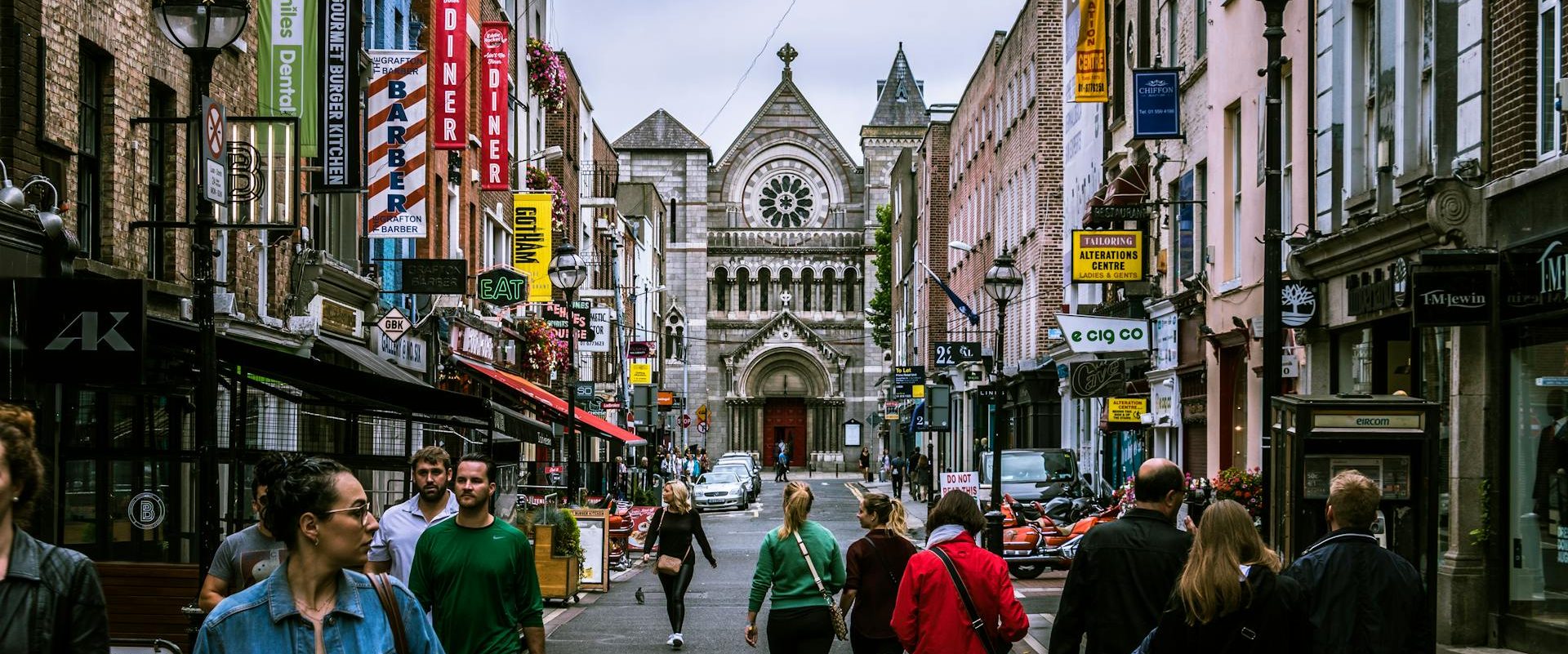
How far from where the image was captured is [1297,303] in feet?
59.5

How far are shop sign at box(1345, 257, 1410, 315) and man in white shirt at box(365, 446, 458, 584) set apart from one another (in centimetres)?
885

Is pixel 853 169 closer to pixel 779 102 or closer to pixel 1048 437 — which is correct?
pixel 779 102

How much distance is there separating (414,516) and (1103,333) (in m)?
20.6

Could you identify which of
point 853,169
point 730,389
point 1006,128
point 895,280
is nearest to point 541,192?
point 1006,128

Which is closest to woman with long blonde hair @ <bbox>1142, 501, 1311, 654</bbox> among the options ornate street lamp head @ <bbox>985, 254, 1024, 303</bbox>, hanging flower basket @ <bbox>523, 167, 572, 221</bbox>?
ornate street lamp head @ <bbox>985, 254, 1024, 303</bbox>

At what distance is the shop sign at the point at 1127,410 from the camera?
95.6 ft

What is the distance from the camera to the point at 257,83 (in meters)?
20.9

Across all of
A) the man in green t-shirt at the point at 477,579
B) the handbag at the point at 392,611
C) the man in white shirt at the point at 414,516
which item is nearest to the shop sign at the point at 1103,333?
the man in white shirt at the point at 414,516

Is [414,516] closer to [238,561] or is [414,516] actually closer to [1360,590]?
[238,561]

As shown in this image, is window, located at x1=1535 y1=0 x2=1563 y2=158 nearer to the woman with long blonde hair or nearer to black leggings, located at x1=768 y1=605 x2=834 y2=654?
black leggings, located at x1=768 y1=605 x2=834 y2=654

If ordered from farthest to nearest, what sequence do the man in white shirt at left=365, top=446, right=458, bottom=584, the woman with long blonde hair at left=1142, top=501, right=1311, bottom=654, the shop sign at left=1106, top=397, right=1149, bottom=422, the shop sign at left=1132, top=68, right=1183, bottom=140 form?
the shop sign at left=1106, top=397, right=1149, bottom=422
the shop sign at left=1132, top=68, right=1183, bottom=140
the man in white shirt at left=365, top=446, right=458, bottom=584
the woman with long blonde hair at left=1142, top=501, right=1311, bottom=654

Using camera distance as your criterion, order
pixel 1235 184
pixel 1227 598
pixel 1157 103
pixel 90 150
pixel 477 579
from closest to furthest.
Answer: pixel 1227 598 < pixel 477 579 < pixel 90 150 < pixel 1235 184 < pixel 1157 103

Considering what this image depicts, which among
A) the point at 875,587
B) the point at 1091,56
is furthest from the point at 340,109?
the point at 1091,56

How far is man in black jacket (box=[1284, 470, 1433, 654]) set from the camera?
711 centimetres
